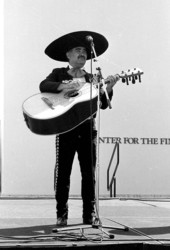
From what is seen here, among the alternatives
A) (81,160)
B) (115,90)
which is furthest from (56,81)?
(115,90)

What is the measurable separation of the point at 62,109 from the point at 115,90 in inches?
308

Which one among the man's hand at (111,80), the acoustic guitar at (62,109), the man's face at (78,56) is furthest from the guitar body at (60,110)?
the man's face at (78,56)

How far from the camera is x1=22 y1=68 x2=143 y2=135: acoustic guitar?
4.18 m

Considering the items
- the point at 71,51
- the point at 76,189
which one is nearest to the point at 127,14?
the point at 76,189

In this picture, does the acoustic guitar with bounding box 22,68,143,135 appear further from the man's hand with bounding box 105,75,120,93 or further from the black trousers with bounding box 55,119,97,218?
the black trousers with bounding box 55,119,97,218

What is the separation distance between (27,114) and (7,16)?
7.87 m

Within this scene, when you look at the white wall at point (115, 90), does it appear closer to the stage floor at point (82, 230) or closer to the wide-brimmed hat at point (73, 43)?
the stage floor at point (82, 230)

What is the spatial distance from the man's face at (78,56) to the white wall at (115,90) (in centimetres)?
689

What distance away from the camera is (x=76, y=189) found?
1156cm

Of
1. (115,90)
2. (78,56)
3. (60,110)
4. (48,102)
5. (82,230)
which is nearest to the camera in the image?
(82,230)

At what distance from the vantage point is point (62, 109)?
13.8 feet

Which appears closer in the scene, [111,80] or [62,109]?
[62,109]

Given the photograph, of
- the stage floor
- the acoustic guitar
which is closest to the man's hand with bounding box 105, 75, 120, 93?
the acoustic guitar

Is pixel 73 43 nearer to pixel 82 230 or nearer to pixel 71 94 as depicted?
pixel 71 94
